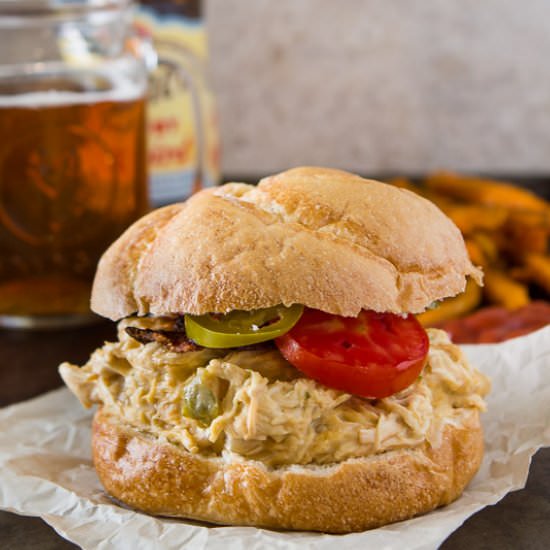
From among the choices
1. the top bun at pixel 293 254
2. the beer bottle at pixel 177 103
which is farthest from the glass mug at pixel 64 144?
the top bun at pixel 293 254

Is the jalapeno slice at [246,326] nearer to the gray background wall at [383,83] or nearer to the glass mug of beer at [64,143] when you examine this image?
the glass mug of beer at [64,143]

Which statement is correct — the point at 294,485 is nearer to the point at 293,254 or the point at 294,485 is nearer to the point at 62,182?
the point at 293,254

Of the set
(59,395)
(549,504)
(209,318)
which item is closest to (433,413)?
(549,504)

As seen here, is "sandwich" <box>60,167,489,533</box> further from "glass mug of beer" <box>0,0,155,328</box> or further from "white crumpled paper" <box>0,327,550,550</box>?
"glass mug of beer" <box>0,0,155,328</box>

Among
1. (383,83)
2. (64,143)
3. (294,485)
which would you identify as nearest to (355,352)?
(294,485)

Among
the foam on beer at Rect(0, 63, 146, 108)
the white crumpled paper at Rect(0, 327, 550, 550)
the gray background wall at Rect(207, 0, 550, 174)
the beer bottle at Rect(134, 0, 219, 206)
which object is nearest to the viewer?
the white crumpled paper at Rect(0, 327, 550, 550)

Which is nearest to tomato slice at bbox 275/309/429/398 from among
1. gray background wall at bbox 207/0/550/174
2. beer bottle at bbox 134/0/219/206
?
beer bottle at bbox 134/0/219/206
